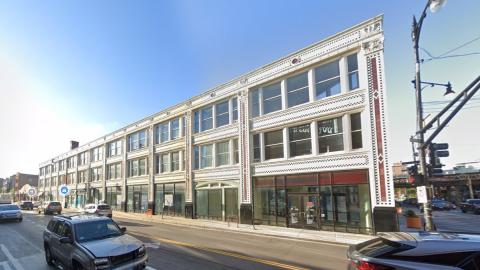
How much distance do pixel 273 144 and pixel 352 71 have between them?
25.3 feet

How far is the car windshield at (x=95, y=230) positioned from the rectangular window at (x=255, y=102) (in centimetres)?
1800

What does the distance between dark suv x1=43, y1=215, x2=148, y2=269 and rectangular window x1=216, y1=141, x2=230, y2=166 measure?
1888cm

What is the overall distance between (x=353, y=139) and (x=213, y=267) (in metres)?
13.3

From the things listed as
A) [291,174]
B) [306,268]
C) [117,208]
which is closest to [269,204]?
[291,174]

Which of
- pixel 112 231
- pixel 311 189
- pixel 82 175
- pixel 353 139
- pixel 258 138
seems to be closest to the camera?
pixel 112 231

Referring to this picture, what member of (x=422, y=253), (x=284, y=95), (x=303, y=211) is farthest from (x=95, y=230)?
(x=284, y=95)

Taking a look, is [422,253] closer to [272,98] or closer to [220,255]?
[220,255]

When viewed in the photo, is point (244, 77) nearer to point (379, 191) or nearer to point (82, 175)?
point (379, 191)

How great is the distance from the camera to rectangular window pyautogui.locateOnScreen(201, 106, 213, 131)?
3173cm

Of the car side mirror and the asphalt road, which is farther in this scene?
the asphalt road

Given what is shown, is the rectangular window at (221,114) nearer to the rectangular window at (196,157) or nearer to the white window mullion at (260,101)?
the white window mullion at (260,101)

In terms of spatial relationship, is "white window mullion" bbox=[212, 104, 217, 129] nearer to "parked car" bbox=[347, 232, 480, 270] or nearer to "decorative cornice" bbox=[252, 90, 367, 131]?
"decorative cornice" bbox=[252, 90, 367, 131]

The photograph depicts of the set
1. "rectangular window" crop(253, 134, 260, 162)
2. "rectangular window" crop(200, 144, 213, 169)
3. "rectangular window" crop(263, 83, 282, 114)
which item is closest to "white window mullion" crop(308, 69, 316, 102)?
"rectangular window" crop(263, 83, 282, 114)

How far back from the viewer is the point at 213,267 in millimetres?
10047
